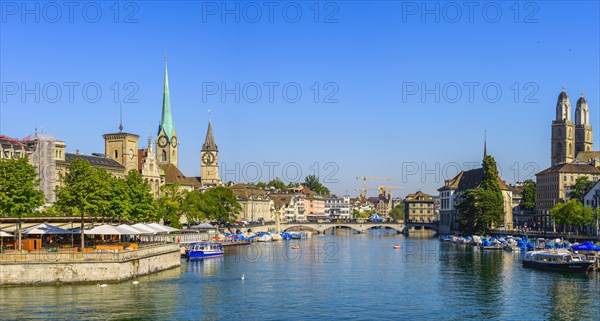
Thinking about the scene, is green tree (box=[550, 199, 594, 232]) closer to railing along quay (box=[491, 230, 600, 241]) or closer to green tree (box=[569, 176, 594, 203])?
railing along quay (box=[491, 230, 600, 241])

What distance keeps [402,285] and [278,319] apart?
20745 mm

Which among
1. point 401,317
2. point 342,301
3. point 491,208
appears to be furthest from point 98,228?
point 491,208

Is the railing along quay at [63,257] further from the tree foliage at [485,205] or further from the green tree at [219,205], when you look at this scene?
the tree foliage at [485,205]

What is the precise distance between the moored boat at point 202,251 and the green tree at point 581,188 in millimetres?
75240

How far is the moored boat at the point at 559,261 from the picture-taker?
75762 mm

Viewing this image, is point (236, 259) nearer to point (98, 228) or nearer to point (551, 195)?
point (98, 228)

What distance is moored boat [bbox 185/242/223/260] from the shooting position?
3686 inches

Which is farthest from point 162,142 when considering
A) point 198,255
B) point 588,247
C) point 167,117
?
point 588,247

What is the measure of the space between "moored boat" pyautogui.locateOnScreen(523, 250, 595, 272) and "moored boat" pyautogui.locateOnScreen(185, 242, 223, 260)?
38290 mm

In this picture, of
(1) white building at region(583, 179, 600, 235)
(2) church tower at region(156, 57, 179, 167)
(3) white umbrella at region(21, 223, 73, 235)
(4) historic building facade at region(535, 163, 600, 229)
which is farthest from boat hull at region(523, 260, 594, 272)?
(2) church tower at region(156, 57, 179, 167)

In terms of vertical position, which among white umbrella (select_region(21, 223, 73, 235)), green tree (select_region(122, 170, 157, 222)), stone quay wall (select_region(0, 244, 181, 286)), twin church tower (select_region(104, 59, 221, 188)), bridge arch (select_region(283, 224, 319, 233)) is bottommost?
bridge arch (select_region(283, 224, 319, 233))

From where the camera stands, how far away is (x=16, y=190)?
204 ft

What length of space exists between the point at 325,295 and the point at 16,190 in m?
26.5

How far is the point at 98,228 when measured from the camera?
67375 mm
